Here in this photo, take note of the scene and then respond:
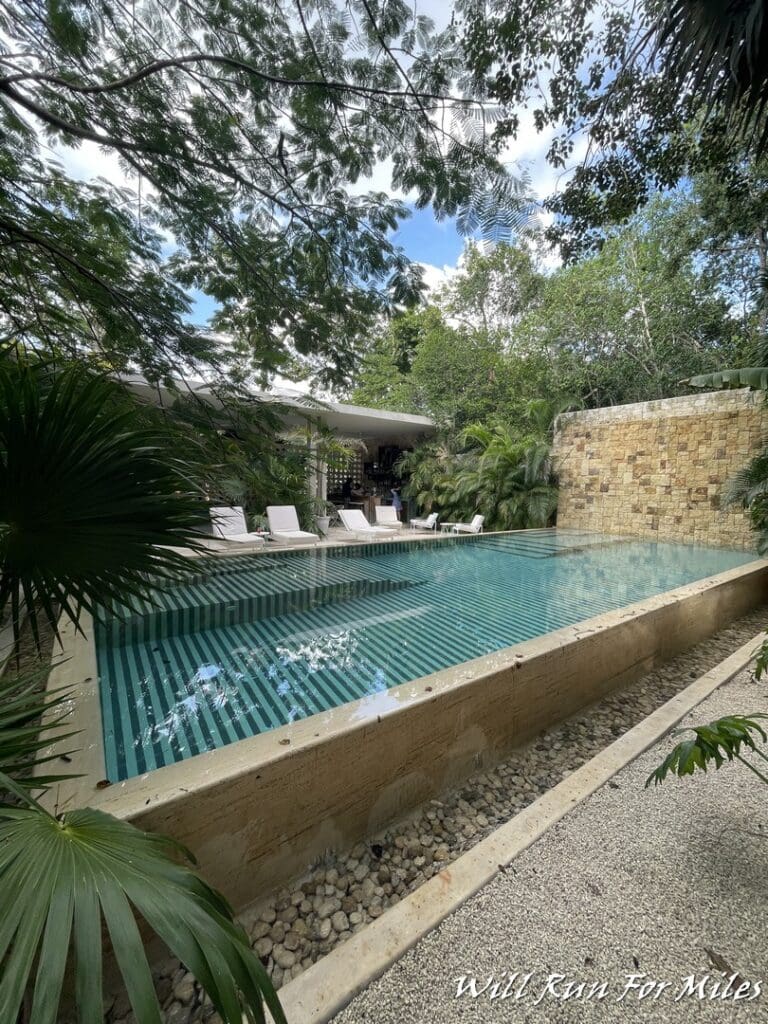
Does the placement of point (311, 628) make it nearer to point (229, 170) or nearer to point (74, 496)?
point (74, 496)

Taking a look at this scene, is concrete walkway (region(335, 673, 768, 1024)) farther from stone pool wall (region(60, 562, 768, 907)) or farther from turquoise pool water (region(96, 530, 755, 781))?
turquoise pool water (region(96, 530, 755, 781))

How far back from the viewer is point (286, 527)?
33.1ft

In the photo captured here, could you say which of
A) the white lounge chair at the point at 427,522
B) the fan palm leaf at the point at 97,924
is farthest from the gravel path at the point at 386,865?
the white lounge chair at the point at 427,522

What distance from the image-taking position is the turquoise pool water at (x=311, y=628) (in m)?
2.94

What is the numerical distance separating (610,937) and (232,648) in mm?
3642

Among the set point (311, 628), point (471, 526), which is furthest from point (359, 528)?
point (311, 628)

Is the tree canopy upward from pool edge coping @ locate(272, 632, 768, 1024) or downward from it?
upward

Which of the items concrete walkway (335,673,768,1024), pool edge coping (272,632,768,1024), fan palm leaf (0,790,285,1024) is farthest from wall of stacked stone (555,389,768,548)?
fan palm leaf (0,790,285,1024)

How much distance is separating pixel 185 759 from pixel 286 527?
8109mm

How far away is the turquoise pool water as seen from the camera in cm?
294

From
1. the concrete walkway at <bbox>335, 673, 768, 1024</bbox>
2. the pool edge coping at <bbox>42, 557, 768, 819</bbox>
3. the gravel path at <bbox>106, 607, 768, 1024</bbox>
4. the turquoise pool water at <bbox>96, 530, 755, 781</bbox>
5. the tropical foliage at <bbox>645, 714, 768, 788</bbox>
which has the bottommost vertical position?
the gravel path at <bbox>106, 607, 768, 1024</bbox>

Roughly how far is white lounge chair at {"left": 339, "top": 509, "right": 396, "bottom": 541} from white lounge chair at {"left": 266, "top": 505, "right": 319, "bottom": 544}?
3.67 feet

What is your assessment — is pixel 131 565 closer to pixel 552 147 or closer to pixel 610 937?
pixel 610 937

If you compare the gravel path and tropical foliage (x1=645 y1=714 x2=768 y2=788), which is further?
the gravel path
